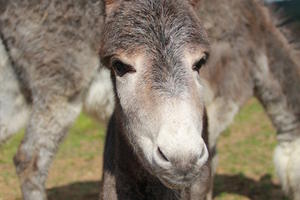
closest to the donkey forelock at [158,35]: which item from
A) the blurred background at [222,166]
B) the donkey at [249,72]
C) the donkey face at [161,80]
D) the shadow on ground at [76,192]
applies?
the donkey face at [161,80]

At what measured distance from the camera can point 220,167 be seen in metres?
7.73

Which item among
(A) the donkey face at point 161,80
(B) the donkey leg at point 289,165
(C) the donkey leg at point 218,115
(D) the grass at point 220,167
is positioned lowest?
(D) the grass at point 220,167

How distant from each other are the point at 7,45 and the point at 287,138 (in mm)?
3170

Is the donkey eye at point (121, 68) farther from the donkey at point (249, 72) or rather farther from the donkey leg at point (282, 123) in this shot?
the donkey leg at point (282, 123)

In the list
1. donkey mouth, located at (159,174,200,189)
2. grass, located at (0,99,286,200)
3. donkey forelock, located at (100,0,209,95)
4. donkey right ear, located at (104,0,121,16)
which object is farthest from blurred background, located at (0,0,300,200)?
donkey mouth, located at (159,174,200,189)

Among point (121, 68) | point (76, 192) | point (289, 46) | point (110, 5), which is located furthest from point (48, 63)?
point (289, 46)

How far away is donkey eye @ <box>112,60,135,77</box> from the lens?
269cm

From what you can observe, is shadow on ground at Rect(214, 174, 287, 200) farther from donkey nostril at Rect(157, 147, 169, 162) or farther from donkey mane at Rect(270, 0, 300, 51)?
donkey nostril at Rect(157, 147, 169, 162)

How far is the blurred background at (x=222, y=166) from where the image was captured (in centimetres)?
651

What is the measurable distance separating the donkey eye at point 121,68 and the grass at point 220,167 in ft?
9.39

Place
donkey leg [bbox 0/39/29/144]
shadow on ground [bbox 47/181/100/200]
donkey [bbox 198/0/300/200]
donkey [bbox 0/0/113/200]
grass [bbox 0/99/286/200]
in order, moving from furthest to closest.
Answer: grass [bbox 0/99/286/200], shadow on ground [bbox 47/181/100/200], donkey [bbox 198/0/300/200], donkey leg [bbox 0/39/29/144], donkey [bbox 0/0/113/200]

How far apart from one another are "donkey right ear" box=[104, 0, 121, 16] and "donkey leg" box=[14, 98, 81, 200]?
6.47ft

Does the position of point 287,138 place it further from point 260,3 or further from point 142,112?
point 142,112

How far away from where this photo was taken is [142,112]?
2562 mm
